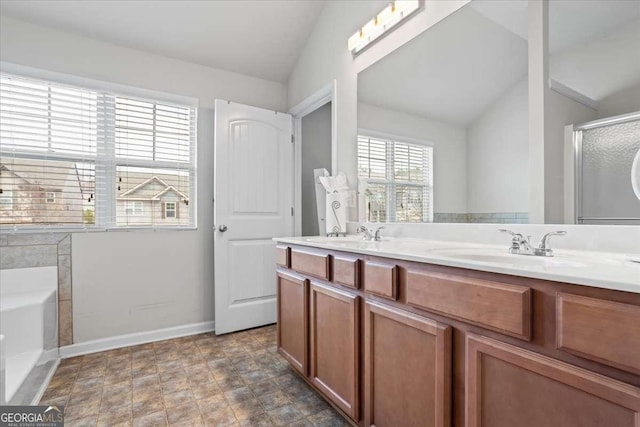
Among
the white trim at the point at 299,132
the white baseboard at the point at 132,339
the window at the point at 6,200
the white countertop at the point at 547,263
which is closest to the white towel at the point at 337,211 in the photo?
the white countertop at the point at 547,263

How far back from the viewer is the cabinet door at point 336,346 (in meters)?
1.40

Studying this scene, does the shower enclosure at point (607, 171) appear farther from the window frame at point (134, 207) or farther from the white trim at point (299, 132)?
the window frame at point (134, 207)

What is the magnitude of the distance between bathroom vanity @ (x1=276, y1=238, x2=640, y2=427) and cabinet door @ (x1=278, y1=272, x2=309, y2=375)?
12 centimetres

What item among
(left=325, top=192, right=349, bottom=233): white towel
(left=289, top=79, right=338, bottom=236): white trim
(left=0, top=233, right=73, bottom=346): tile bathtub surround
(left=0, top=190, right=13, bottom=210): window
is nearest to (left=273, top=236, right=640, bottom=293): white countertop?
(left=325, top=192, right=349, bottom=233): white towel

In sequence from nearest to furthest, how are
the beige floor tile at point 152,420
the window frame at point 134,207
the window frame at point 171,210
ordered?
the beige floor tile at point 152,420, the window frame at point 134,207, the window frame at point 171,210

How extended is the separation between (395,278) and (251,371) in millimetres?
1434

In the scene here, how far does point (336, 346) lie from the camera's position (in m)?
1.53

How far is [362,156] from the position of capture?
2295mm

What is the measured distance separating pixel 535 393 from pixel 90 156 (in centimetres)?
306

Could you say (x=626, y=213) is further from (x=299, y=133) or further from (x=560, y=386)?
(x=299, y=133)

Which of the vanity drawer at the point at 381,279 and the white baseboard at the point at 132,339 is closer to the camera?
the vanity drawer at the point at 381,279

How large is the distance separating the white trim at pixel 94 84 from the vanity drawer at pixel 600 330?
303 cm

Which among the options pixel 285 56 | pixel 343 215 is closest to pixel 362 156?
pixel 343 215

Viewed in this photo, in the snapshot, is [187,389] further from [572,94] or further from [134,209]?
[572,94]
